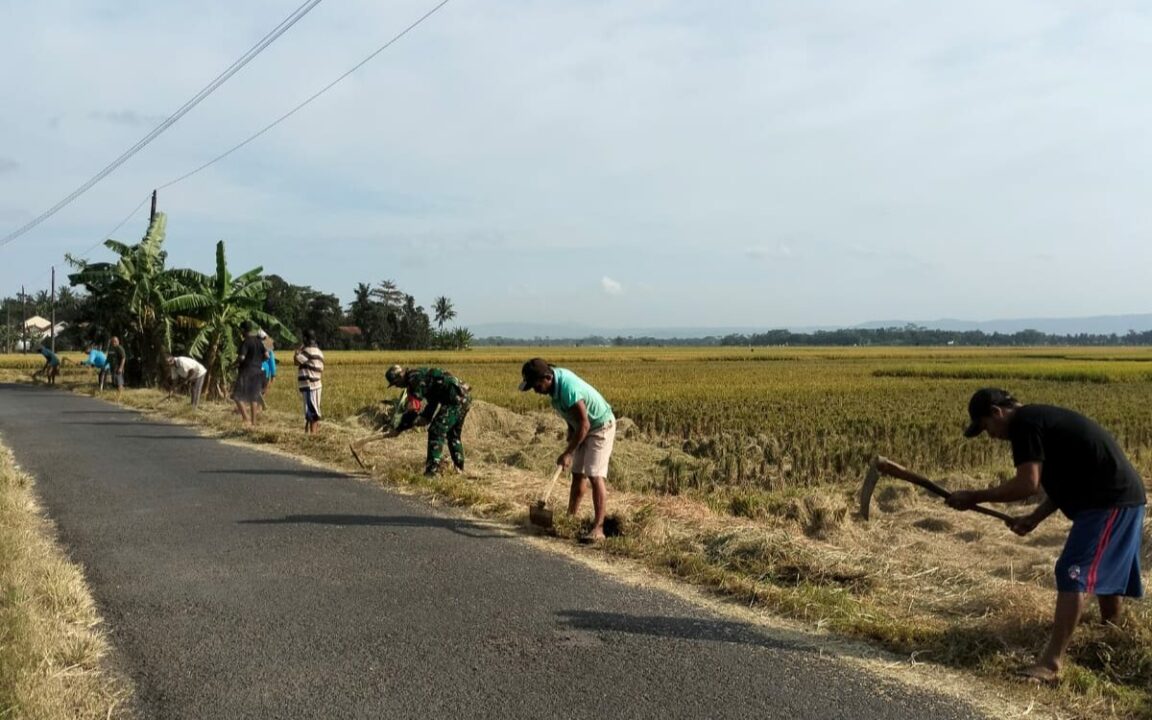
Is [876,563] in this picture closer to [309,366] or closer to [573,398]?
[573,398]

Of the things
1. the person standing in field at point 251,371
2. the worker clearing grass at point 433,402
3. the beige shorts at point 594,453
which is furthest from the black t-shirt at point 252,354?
the beige shorts at point 594,453

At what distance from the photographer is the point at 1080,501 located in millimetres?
4531

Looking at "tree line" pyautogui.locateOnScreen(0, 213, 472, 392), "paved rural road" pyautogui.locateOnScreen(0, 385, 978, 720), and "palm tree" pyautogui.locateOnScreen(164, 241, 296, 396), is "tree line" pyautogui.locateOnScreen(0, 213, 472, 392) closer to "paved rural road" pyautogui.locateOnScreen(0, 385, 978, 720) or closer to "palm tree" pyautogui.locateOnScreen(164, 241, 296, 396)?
"palm tree" pyautogui.locateOnScreen(164, 241, 296, 396)

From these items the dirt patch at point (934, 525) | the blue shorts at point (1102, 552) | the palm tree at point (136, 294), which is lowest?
the dirt patch at point (934, 525)

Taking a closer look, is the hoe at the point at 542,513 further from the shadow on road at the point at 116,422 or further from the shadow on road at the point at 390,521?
the shadow on road at the point at 116,422

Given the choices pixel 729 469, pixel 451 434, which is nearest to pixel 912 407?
pixel 729 469

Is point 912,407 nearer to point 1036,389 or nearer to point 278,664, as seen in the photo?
point 1036,389

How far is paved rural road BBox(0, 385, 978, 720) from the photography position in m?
4.22

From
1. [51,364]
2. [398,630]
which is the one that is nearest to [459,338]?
[51,364]

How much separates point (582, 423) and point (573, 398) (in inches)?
8.5

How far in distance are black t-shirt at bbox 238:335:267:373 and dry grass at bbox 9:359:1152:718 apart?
Answer: 254 cm

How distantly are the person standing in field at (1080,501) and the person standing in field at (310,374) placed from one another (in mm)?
11118

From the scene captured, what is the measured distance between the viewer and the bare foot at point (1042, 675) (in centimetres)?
442

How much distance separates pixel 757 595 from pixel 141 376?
2526 cm
